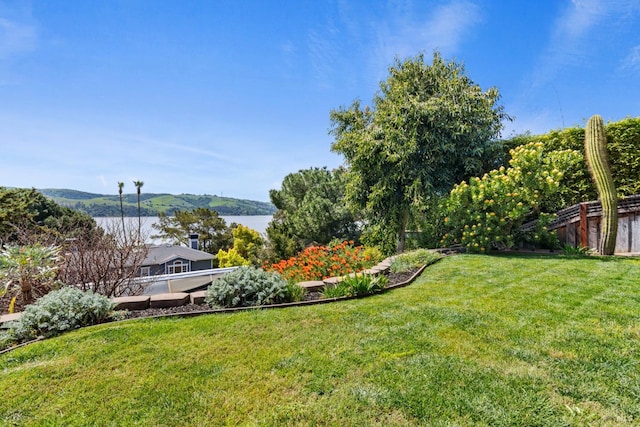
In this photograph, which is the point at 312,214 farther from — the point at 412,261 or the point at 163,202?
the point at 163,202

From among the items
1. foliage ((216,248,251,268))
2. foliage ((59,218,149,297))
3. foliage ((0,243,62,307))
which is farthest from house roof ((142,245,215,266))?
foliage ((0,243,62,307))

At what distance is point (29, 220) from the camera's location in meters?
8.70

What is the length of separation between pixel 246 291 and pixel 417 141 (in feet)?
21.6

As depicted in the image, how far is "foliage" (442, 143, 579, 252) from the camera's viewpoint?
6.68 meters

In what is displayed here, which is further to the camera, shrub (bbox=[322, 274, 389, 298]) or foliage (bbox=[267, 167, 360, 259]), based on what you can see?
foliage (bbox=[267, 167, 360, 259])

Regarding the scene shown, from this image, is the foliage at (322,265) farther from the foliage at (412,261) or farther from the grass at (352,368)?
the grass at (352,368)

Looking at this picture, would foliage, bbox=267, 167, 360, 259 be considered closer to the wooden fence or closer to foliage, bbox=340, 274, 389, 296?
the wooden fence

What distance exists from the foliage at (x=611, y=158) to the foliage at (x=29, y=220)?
10711 millimetres

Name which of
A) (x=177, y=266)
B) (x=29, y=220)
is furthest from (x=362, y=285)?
(x=177, y=266)

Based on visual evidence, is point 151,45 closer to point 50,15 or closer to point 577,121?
point 50,15

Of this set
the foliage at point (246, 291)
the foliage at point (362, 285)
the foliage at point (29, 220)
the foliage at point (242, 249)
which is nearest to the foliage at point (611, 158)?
the foliage at point (362, 285)

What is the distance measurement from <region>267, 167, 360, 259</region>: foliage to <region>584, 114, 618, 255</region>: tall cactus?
8357 mm

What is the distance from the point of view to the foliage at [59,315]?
10.3 feet

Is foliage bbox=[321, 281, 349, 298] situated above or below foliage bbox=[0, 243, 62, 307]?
below
